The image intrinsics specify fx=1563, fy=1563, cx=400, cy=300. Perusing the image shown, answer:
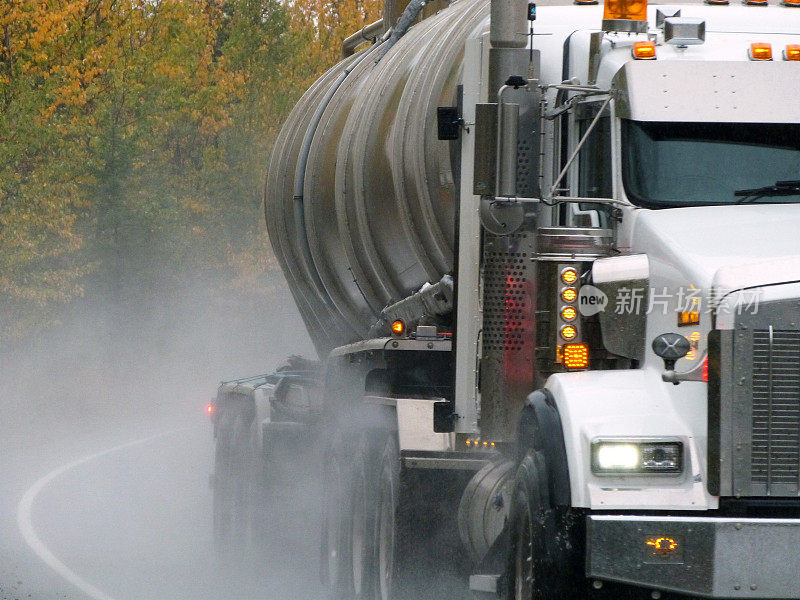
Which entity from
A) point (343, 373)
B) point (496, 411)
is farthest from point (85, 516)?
point (496, 411)

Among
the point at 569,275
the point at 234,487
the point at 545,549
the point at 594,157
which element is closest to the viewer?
the point at 545,549

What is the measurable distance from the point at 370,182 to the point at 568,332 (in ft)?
12.3

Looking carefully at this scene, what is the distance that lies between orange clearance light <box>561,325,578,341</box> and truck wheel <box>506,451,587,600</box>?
958mm

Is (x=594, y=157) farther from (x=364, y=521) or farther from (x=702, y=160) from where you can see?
(x=364, y=521)

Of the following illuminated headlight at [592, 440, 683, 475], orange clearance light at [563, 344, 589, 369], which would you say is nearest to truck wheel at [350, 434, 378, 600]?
orange clearance light at [563, 344, 589, 369]

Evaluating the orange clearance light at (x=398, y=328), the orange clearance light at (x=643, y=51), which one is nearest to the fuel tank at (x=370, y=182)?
the orange clearance light at (x=398, y=328)

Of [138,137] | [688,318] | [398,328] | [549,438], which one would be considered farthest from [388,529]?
[138,137]

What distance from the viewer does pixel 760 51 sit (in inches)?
298

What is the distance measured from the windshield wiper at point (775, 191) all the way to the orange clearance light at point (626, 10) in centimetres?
114

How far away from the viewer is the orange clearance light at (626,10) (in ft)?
25.9

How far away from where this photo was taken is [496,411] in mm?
8164

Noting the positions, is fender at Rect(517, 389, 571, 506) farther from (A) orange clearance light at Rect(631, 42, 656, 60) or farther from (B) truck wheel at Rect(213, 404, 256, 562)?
(B) truck wheel at Rect(213, 404, 256, 562)

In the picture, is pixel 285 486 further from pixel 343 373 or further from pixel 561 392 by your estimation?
pixel 561 392

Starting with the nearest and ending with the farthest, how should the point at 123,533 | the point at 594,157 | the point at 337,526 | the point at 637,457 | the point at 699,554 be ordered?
the point at 699,554 → the point at 637,457 → the point at 594,157 → the point at 337,526 → the point at 123,533
